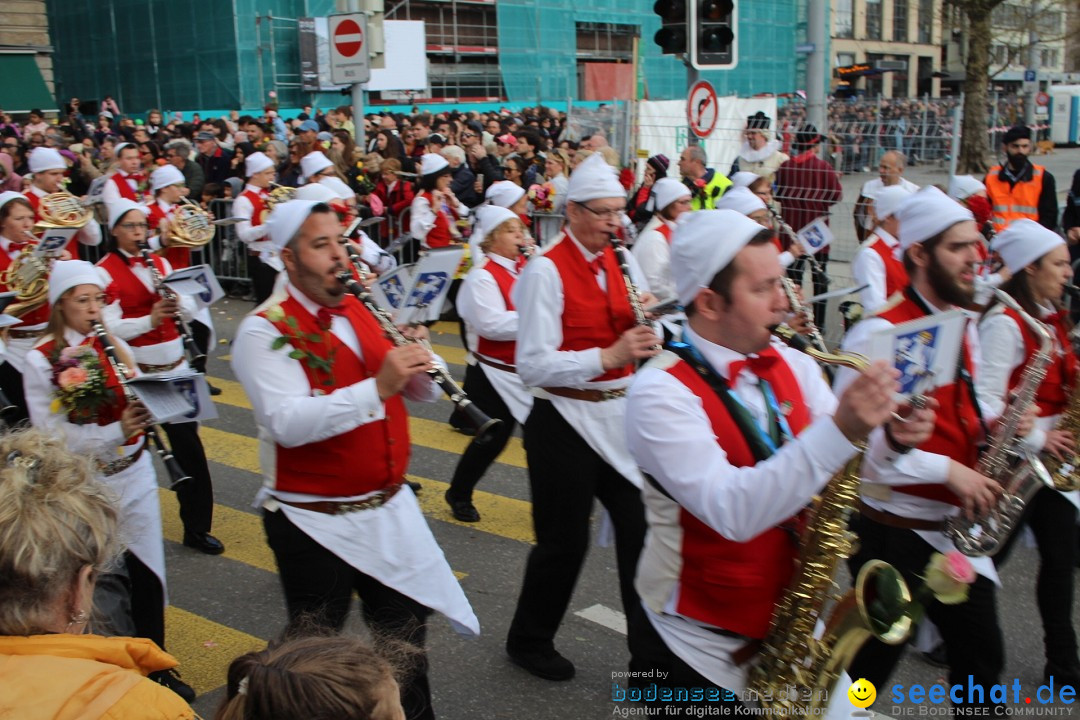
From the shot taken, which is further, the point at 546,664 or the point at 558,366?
the point at 546,664

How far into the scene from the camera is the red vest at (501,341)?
6.71 meters

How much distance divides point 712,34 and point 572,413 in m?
7.14

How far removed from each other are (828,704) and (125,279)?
5430 mm

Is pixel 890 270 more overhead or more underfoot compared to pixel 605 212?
more underfoot

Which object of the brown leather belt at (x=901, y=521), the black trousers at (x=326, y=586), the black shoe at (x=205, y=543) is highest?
the brown leather belt at (x=901, y=521)

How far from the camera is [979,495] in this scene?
3.48 m

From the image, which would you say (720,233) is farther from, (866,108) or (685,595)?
(866,108)

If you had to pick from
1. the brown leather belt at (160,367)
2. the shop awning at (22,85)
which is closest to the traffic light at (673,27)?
the brown leather belt at (160,367)

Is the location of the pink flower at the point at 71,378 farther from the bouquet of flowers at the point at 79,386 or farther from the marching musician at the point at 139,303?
the marching musician at the point at 139,303

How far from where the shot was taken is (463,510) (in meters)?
6.65

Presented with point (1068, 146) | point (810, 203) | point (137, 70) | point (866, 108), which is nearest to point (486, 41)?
point (137, 70)

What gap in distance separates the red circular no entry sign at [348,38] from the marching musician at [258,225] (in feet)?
10.4

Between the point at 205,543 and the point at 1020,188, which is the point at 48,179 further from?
the point at 1020,188

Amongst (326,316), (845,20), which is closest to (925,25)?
(845,20)
